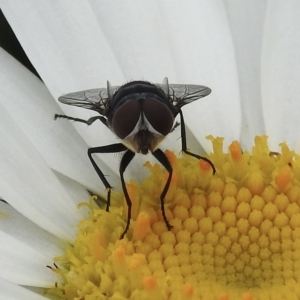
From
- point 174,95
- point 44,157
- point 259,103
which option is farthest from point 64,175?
point 259,103

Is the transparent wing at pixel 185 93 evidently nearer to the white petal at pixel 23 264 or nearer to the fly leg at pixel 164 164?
the fly leg at pixel 164 164


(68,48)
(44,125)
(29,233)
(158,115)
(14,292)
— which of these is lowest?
(14,292)

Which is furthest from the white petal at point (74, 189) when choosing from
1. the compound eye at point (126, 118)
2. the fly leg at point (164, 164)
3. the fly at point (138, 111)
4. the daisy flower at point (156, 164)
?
the compound eye at point (126, 118)

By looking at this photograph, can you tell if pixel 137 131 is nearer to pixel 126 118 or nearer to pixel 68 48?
pixel 126 118

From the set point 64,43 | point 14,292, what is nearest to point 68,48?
point 64,43

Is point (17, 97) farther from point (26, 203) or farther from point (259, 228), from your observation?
point (259, 228)

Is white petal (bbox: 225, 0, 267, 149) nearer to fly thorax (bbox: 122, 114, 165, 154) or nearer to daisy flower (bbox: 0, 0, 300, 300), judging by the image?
daisy flower (bbox: 0, 0, 300, 300)

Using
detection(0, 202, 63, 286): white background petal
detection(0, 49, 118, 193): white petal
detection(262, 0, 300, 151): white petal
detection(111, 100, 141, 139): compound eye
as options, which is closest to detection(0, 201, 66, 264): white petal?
detection(0, 202, 63, 286): white background petal
